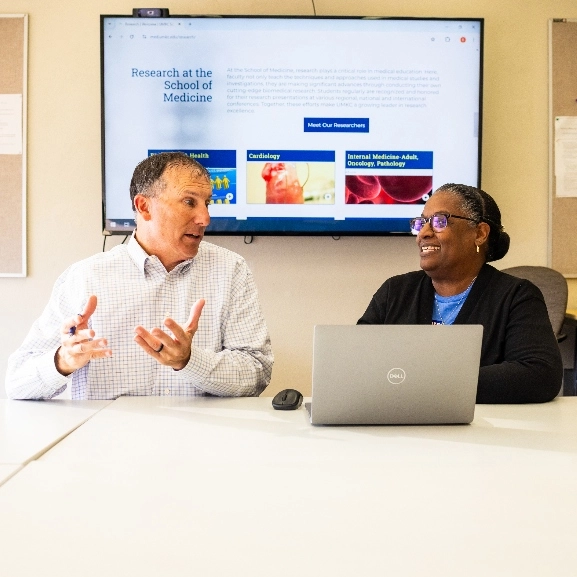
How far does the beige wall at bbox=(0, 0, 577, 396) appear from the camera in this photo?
313cm

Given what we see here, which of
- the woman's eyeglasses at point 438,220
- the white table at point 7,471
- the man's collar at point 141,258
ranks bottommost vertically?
the white table at point 7,471

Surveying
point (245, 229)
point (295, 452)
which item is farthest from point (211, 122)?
point (295, 452)

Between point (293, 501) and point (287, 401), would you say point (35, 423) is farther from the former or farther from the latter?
point (293, 501)

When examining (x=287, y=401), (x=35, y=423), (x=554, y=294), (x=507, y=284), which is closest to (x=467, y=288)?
(x=507, y=284)

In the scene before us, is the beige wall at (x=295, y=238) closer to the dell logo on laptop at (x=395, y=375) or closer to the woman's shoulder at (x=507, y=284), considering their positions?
the woman's shoulder at (x=507, y=284)

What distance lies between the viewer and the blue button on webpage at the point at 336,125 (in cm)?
305

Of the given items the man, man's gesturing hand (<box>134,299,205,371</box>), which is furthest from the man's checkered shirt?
man's gesturing hand (<box>134,299,205,371</box>)

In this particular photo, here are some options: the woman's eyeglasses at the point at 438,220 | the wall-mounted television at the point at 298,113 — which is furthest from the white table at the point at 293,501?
the wall-mounted television at the point at 298,113

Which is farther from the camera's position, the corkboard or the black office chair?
the corkboard

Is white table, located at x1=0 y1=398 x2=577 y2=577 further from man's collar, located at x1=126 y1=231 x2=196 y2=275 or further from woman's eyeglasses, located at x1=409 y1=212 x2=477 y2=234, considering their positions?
woman's eyeglasses, located at x1=409 y1=212 x2=477 y2=234

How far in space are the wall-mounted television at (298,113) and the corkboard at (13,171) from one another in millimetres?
412

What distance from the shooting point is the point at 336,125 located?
3055 mm

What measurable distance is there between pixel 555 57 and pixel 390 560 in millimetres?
2944

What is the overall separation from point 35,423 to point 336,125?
1.99m
